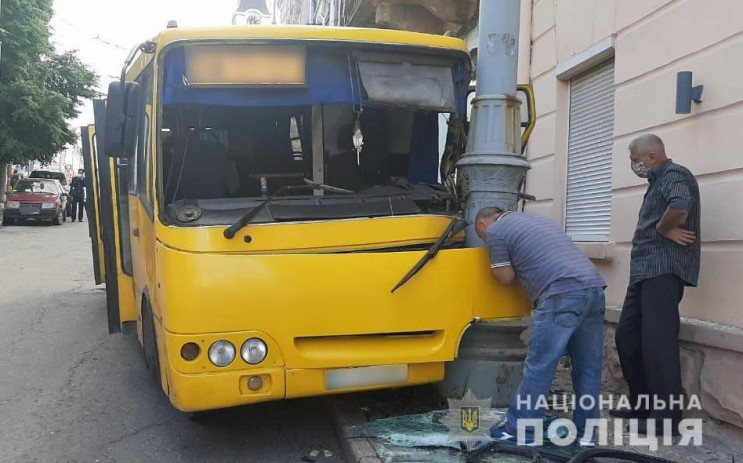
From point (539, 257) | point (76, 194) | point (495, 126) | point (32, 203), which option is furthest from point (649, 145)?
point (76, 194)

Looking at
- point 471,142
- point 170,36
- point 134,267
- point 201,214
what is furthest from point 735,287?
point 134,267

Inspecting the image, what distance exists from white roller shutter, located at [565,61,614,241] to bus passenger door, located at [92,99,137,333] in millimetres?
4220

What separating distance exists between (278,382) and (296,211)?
105cm

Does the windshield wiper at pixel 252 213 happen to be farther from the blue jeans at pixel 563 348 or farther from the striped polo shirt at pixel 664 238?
the striped polo shirt at pixel 664 238

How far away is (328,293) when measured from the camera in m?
4.04

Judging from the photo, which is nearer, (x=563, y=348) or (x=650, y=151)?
(x=563, y=348)

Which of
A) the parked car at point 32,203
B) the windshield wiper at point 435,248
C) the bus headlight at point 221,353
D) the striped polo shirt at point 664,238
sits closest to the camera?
the bus headlight at point 221,353

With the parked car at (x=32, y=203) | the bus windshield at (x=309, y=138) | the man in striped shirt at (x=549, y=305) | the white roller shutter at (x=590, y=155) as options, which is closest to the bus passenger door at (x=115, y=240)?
the bus windshield at (x=309, y=138)

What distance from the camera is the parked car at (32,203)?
78.4 feet

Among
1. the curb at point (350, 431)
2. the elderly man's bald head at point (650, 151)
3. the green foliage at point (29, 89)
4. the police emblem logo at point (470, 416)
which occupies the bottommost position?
the curb at point (350, 431)

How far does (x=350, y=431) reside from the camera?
175 inches

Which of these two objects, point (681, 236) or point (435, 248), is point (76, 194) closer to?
point (435, 248)

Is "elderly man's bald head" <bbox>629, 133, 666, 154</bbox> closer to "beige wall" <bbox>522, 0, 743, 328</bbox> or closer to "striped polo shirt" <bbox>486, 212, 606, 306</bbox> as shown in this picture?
"beige wall" <bbox>522, 0, 743, 328</bbox>

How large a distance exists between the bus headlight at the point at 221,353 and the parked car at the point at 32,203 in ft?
74.7
